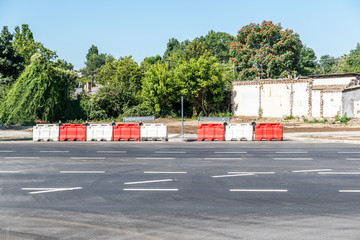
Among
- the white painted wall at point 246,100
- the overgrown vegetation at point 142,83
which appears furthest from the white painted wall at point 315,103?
the white painted wall at point 246,100

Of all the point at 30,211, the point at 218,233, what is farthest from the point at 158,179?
the point at 218,233

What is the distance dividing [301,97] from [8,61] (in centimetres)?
3339

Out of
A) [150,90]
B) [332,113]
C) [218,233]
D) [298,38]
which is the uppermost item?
[298,38]

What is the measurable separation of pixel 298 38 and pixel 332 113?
15.5 meters

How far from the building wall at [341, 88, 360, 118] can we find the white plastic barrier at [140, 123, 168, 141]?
802 inches

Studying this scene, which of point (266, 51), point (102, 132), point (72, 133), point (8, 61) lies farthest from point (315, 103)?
point (8, 61)

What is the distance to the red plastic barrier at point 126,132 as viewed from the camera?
79.4 feet

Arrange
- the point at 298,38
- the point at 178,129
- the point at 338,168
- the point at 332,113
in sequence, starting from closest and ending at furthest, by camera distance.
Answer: the point at 338,168
the point at 178,129
the point at 332,113
the point at 298,38

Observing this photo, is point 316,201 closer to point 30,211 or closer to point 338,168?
point 338,168

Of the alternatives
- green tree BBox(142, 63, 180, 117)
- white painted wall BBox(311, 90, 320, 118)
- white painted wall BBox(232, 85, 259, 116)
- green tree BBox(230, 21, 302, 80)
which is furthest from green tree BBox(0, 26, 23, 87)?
white painted wall BBox(311, 90, 320, 118)

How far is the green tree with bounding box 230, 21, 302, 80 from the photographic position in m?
46.1

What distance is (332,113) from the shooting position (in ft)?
119

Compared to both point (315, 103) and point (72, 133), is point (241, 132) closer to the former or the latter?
point (72, 133)

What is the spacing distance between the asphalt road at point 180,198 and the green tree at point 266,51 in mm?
32728
